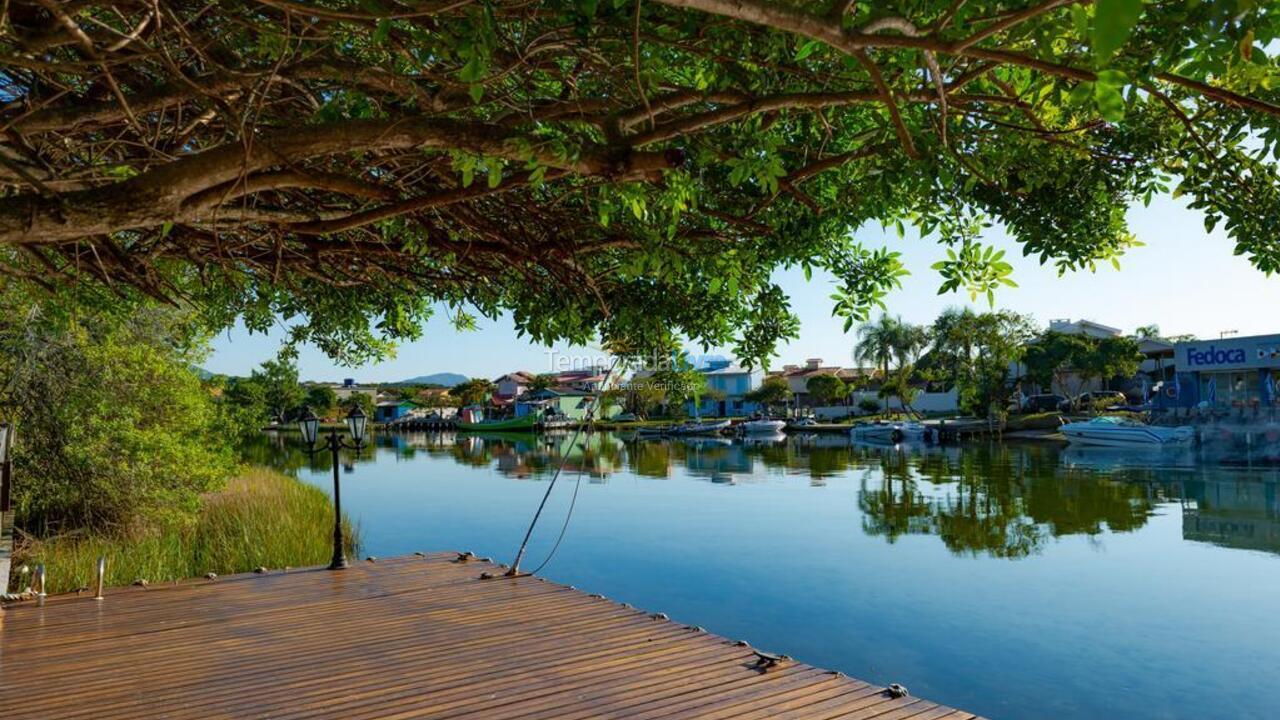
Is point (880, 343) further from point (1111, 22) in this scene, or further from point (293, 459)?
point (1111, 22)

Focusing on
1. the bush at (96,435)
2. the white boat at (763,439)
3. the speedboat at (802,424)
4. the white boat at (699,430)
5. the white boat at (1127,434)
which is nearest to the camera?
the bush at (96,435)

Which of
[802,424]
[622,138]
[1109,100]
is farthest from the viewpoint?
[802,424]

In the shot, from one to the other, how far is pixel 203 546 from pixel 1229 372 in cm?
4053

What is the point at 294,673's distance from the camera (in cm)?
496

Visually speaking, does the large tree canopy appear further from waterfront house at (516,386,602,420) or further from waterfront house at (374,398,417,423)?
waterfront house at (374,398,417,423)

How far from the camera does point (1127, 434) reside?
34.8 meters

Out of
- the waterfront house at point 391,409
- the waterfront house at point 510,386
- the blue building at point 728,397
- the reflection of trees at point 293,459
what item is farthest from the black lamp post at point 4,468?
the waterfront house at point 391,409

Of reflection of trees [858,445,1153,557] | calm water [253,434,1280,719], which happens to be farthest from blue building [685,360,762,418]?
calm water [253,434,1280,719]

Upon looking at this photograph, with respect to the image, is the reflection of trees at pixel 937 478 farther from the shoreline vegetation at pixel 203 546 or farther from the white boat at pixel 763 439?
the shoreline vegetation at pixel 203 546

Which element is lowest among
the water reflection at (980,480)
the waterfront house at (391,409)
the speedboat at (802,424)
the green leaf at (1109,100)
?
the water reflection at (980,480)

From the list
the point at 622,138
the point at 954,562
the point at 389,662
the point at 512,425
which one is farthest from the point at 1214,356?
the point at 512,425

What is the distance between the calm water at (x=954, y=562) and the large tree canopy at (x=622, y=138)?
5.88m

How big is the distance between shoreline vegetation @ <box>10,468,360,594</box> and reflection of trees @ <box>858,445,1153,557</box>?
35.3 ft

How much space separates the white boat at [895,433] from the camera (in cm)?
4400
